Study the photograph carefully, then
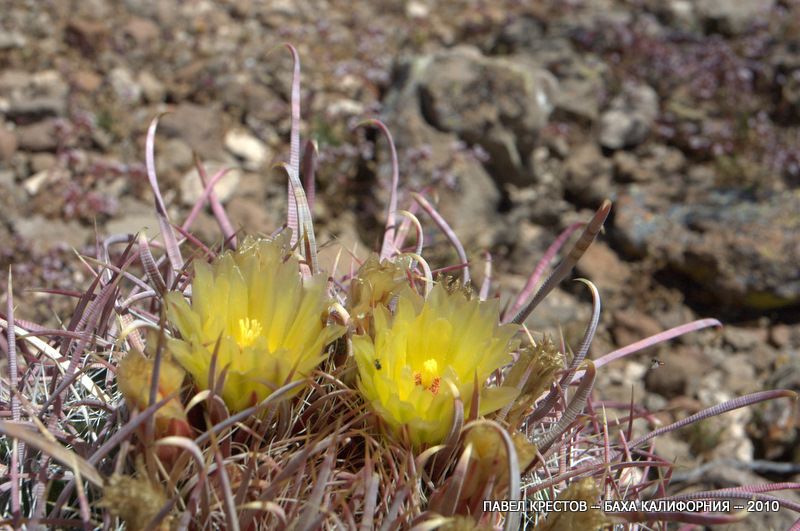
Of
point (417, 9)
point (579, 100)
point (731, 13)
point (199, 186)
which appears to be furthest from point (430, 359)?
point (731, 13)

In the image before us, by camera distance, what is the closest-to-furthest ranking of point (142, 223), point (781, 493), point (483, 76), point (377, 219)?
point (781, 493) → point (142, 223) → point (377, 219) → point (483, 76)

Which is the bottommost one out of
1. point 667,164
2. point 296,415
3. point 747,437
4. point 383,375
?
point 747,437

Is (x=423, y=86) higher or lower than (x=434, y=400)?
lower

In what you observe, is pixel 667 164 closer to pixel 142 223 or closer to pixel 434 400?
pixel 142 223

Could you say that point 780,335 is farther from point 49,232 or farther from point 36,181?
point 36,181

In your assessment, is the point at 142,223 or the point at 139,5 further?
the point at 139,5

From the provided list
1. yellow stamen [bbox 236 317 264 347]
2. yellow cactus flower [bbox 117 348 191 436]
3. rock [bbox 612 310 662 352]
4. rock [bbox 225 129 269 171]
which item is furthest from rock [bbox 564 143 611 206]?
yellow cactus flower [bbox 117 348 191 436]

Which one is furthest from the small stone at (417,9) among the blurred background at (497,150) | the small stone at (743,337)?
the small stone at (743,337)

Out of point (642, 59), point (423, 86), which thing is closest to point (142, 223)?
point (423, 86)
